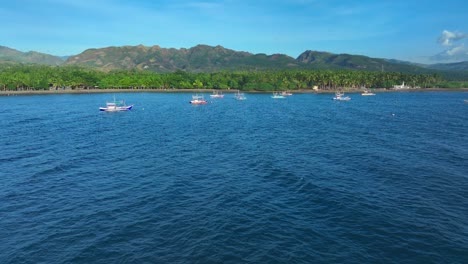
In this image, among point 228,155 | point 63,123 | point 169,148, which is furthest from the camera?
point 63,123

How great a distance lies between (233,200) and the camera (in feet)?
129

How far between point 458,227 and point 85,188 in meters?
44.2

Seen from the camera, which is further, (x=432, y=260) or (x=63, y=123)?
(x=63, y=123)

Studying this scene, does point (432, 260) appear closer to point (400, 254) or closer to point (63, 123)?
point (400, 254)

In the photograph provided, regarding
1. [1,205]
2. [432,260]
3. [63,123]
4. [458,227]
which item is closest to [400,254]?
[432,260]

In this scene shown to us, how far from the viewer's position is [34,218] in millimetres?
34250

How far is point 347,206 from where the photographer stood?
1465 inches

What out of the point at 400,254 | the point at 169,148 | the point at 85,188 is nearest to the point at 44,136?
the point at 169,148

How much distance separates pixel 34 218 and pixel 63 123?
257 feet

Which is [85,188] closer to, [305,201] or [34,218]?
[34,218]

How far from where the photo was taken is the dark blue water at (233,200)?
28094 mm

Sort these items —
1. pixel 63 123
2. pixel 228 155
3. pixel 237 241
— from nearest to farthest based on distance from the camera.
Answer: pixel 237 241 < pixel 228 155 < pixel 63 123

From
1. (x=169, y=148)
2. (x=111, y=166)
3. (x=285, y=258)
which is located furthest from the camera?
(x=169, y=148)

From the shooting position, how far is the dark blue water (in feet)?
92.2
